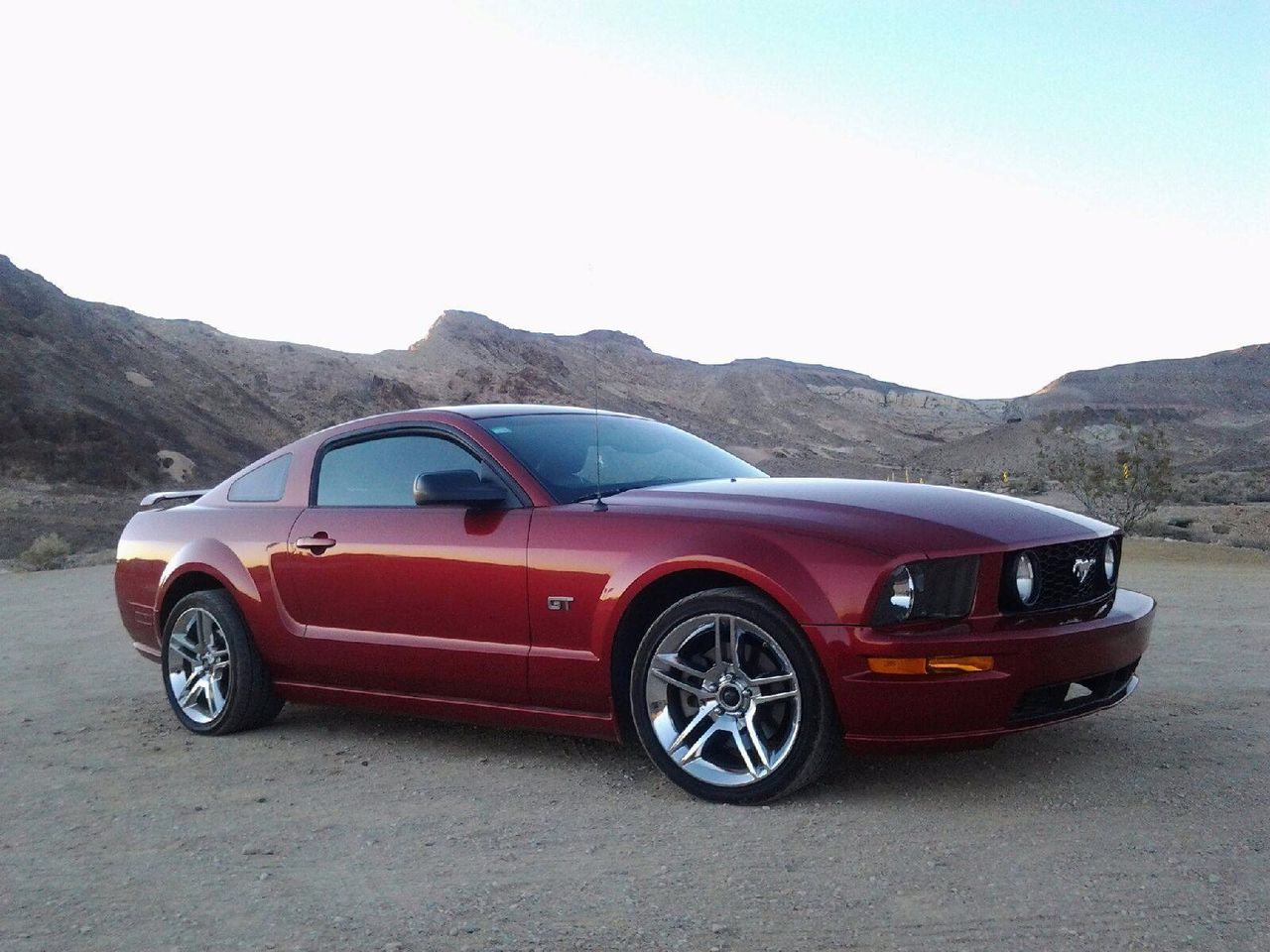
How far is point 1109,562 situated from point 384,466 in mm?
3013

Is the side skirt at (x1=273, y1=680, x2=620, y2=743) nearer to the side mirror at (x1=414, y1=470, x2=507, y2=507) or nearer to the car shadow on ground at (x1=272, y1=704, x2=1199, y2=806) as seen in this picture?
the car shadow on ground at (x1=272, y1=704, x2=1199, y2=806)

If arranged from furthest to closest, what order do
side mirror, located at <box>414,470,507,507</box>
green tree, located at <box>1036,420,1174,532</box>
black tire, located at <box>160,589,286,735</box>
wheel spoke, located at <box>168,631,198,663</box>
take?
1. green tree, located at <box>1036,420,1174,532</box>
2. wheel spoke, located at <box>168,631,198,663</box>
3. black tire, located at <box>160,589,286,735</box>
4. side mirror, located at <box>414,470,507,507</box>

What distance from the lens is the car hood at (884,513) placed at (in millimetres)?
4191

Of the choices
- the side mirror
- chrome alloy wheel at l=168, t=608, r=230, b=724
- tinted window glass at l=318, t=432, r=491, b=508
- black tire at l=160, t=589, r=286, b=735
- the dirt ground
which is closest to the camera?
the dirt ground

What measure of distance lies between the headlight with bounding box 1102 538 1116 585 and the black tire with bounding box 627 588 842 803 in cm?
123

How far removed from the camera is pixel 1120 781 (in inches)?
175

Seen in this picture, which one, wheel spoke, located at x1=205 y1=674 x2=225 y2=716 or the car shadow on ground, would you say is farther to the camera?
wheel spoke, located at x1=205 y1=674 x2=225 y2=716

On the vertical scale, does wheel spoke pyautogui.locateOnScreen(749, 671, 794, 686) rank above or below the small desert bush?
above

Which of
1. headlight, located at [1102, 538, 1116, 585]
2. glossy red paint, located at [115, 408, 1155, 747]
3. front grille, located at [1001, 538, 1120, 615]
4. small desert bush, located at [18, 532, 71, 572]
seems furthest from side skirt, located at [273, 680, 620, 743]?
small desert bush, located at [18, 532, 71, 572]

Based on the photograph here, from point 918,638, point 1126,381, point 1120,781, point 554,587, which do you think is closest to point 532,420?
point 554,587

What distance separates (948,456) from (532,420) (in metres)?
73.1

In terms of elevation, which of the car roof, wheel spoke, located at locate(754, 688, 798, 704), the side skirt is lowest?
the side skirt

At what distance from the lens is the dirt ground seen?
3266 mm

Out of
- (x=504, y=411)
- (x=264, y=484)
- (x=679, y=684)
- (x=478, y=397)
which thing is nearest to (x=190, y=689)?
(x=264, y=484)
